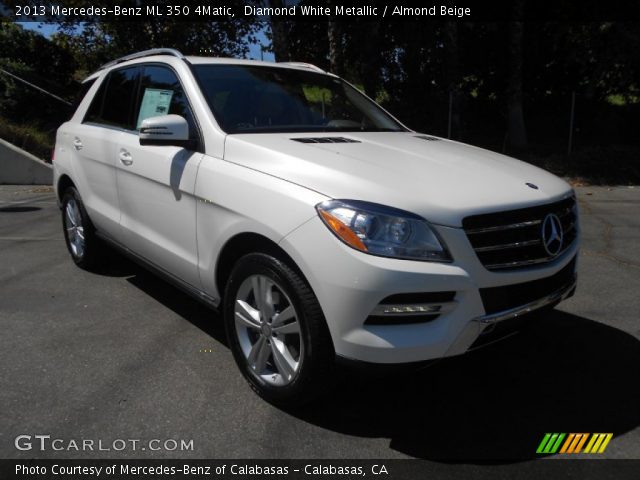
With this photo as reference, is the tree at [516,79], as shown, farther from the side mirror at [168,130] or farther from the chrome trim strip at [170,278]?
the side mirror at [168,130]

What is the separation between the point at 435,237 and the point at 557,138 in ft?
50.8

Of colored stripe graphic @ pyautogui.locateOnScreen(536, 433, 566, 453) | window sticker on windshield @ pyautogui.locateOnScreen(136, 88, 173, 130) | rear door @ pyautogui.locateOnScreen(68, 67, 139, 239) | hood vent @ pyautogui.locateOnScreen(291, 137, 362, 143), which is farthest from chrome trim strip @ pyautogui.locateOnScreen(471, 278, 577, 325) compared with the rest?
rear door @ pyautogui.locateOnScreen(68, 67, 139, 239)

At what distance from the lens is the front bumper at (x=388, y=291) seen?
2.17 meters

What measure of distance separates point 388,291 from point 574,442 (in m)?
1.14

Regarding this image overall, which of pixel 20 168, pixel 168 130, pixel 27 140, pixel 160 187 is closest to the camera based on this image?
pixel 168 130

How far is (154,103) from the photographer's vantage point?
12.0 feet

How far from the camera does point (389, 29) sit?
15117 millimetres

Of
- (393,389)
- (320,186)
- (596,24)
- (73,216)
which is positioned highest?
(596,24)

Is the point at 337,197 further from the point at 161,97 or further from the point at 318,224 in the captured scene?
the point at 161,97

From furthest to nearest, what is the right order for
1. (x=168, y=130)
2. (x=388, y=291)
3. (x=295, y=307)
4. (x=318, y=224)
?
1. (x=168, y=130)
2. (x=295, y=307)
3. (x=318, y=224)
4. (x=388, y=291)

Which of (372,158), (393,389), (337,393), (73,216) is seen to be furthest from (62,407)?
(73,216)

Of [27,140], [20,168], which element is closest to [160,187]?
[20,168]

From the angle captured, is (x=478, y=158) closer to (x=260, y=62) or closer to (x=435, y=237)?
(x=435, y=237)

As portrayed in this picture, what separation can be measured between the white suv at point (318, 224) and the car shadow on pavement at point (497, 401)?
28cm
